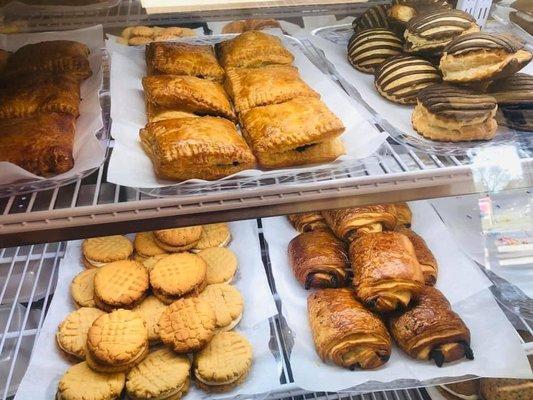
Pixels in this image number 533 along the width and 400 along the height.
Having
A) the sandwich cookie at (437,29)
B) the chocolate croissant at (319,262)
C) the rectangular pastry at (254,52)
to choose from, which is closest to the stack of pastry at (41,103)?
the rectangular pastry at (254,52)

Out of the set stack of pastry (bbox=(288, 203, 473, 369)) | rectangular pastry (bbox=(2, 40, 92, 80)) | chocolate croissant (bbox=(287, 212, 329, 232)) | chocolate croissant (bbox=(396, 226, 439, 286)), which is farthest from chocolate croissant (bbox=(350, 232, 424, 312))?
rectangular pastry (bbox=(2, 40, 92, 80))

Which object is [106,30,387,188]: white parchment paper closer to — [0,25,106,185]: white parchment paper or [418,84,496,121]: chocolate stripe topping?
[0,25,106,185]: white parchment paper

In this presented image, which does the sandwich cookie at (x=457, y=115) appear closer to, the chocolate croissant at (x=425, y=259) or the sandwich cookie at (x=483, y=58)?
the sandwich cookie at (x=483, y=58)

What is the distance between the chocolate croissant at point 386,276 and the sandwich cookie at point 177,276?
45 centimetres

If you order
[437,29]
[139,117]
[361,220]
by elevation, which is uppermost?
[437,29]

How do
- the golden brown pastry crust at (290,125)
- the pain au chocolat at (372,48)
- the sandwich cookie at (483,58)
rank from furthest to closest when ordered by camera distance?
the pain au chocolat at (372,48), the sandwich cookie at (483,58), the golden brown pastry crust at (290,125)

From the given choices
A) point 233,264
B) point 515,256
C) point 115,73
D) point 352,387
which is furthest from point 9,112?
point 515,256

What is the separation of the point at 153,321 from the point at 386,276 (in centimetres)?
65

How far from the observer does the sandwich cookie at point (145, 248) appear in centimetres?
169

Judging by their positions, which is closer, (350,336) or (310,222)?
(350,336)

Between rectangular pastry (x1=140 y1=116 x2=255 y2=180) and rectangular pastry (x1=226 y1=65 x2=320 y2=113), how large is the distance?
18 centimetres

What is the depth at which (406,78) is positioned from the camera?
154 centimetres

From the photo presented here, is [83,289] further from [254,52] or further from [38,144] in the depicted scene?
[254,52]

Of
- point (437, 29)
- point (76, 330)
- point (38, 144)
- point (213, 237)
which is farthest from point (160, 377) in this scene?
point (437, 29)
